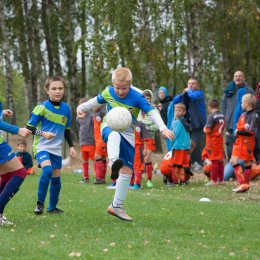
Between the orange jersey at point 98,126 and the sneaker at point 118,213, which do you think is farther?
the orange jersey at point 98,126

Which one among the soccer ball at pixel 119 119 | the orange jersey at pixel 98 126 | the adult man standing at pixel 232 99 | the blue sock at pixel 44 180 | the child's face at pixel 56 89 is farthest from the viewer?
the orange jersey at pixel 98 126

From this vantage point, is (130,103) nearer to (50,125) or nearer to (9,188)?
(50,125)

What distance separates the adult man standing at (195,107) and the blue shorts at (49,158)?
799 cm

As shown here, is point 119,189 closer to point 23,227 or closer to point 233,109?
point 23,227

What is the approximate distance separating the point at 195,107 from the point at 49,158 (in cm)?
879

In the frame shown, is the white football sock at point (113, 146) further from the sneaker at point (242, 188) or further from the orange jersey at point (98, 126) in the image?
the orange jersey at point (98, 126)

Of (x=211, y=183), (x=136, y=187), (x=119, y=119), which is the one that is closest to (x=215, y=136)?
(x=211, y=183)

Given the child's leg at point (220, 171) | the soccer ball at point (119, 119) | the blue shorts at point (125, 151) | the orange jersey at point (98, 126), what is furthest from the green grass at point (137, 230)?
the orange jersey at point (98, 126)

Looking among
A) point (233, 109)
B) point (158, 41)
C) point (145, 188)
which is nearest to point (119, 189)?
point (145, 188)

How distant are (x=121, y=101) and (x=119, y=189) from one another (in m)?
1.20

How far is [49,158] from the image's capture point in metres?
9.82

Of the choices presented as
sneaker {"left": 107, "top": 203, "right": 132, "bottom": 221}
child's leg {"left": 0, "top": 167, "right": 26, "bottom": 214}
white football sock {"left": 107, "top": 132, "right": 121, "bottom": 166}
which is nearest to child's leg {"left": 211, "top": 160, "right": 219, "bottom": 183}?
sneaker {"left": 107, "top": 203, "right": 132, "bottom": 221}

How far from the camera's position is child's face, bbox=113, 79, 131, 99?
9.12 meters

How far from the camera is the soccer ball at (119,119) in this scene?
8.91 metres
